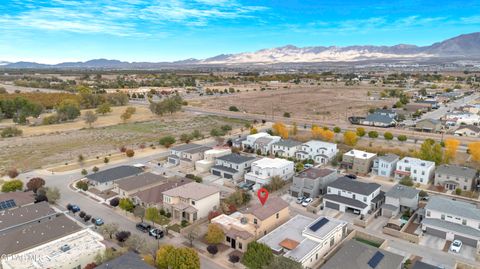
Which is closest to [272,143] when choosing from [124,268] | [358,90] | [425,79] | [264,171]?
[264,171]

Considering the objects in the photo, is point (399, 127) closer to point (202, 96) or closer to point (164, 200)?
point (164, 200)

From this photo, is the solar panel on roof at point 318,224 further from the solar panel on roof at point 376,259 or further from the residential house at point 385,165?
the residential house at point 385,165

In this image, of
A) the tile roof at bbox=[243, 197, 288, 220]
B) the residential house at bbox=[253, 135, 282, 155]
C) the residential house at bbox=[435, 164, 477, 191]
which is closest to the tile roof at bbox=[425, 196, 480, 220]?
the residential house at bbox=[435, 164, 477, 191]

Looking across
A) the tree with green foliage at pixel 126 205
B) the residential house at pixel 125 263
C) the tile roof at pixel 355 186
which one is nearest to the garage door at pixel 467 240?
the tile roof at pixel 355 186

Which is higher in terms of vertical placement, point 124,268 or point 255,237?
point 124,268

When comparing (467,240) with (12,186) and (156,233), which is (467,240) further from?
(12,186)

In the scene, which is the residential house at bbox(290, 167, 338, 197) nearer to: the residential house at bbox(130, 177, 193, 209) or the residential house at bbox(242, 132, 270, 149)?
the residential house at bbox(130, 177, 193, 209)
